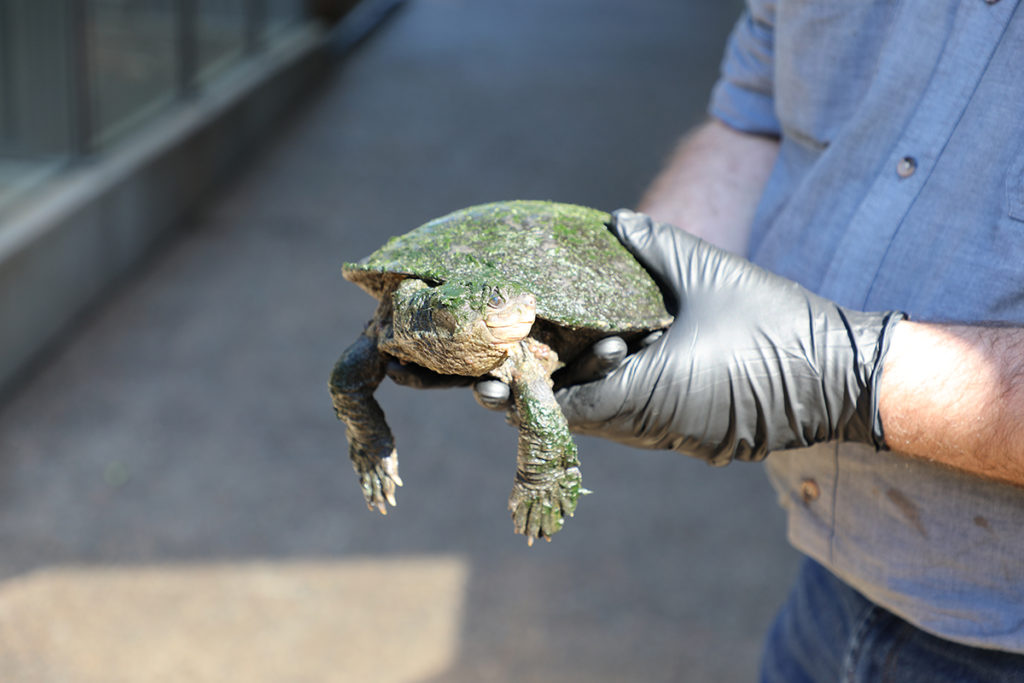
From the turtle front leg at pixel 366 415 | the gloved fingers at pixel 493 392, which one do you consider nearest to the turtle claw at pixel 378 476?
the turtle front leg at pixel 366 415

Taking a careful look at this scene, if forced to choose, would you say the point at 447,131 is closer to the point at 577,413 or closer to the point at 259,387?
the point at 259,387

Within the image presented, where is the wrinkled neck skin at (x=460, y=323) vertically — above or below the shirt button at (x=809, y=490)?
above

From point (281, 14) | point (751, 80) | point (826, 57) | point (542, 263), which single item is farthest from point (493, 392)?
point (281, 14)

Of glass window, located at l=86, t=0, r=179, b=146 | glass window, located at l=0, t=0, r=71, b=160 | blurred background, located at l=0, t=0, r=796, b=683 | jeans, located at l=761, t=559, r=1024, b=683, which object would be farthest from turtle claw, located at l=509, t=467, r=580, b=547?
glass window, located at l=86, t=0, r=179, b=146

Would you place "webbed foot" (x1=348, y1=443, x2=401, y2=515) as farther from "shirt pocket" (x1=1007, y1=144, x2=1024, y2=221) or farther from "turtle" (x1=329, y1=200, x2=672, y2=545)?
"shirt pocket" (x1=1007, y1=144, x2=1024, y2=221)

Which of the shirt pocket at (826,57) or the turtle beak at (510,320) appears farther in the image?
the shirt pocket at (826,57)

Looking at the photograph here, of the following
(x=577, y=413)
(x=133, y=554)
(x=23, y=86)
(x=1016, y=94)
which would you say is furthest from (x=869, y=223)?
(x=23, y=86)

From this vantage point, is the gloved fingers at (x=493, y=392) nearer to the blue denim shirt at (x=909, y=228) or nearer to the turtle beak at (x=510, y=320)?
the turtle beak at (x=510, y=320)
